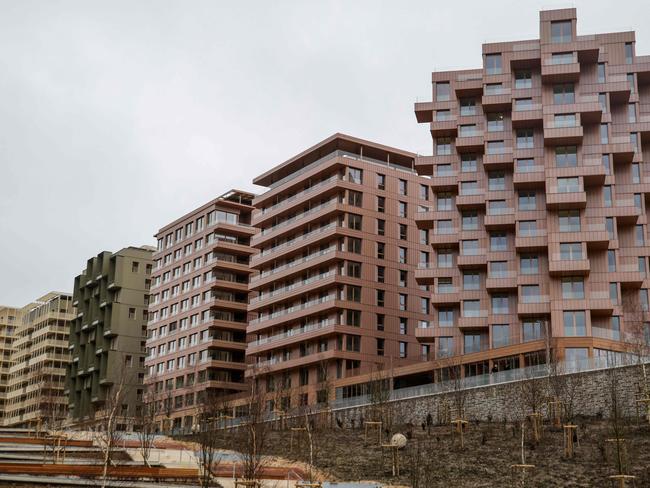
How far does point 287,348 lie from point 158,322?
3516 cm

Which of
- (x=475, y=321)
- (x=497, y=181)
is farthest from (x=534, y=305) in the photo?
(x=497, y=181)

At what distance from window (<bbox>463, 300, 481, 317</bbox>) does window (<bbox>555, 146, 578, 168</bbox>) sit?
14.6m

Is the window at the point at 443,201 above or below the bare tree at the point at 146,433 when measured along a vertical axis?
above

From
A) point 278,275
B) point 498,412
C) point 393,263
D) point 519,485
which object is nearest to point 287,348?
point 278,275

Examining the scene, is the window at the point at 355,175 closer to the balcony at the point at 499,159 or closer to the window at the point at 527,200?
the balcony at the point at 499,159

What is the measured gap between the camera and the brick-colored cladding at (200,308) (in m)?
116

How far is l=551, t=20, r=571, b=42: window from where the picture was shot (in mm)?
81750

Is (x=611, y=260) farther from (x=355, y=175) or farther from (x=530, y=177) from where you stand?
(x=355, y=175)

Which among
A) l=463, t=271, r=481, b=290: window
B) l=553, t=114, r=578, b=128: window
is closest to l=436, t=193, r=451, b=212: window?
l=463, t=271, r=481, b=290: window

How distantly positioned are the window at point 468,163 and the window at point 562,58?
12.0 meters

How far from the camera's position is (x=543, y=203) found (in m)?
80.0

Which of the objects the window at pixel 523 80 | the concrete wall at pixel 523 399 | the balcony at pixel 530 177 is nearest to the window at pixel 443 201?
the balcony at pixel 530 177

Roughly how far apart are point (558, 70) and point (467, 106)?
436 inches

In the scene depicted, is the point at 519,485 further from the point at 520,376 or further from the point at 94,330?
the point at 94,330
